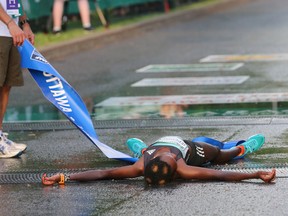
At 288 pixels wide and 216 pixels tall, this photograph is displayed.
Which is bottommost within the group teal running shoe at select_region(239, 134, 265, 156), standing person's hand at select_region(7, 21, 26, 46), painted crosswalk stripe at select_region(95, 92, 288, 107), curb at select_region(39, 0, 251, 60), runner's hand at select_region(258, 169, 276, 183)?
curb at select_region(39, 0, 251, 60)

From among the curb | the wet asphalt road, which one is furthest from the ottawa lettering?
the curb

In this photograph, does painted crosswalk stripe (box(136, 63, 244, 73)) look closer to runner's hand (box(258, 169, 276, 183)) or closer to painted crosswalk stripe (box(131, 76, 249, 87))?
painted crosswalk stripe (box(131, 76, 249, 87))

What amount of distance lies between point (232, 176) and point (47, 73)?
197 cm

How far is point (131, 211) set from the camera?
664 centimetres

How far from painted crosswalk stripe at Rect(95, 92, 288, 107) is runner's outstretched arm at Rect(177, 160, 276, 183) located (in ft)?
14.9

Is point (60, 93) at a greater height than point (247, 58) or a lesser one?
greater

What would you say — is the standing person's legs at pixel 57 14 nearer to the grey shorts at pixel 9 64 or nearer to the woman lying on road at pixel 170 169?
the grey shorts at pixel 9 64

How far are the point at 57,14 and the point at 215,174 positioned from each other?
1285 centimetres

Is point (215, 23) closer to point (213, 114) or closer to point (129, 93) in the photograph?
point (129, 93)

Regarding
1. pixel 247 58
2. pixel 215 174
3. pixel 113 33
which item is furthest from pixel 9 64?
pixel 113 33

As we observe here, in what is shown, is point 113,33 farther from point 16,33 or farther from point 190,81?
point 16,33

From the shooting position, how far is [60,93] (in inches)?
326

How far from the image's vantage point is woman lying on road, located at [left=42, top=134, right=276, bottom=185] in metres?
7.13

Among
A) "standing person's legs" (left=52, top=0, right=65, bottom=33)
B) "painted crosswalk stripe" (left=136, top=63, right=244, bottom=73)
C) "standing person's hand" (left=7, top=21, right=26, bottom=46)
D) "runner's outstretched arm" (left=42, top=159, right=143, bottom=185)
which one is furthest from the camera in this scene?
"standing person's legs" (left=52, top=0, right=65, bottom=33)
